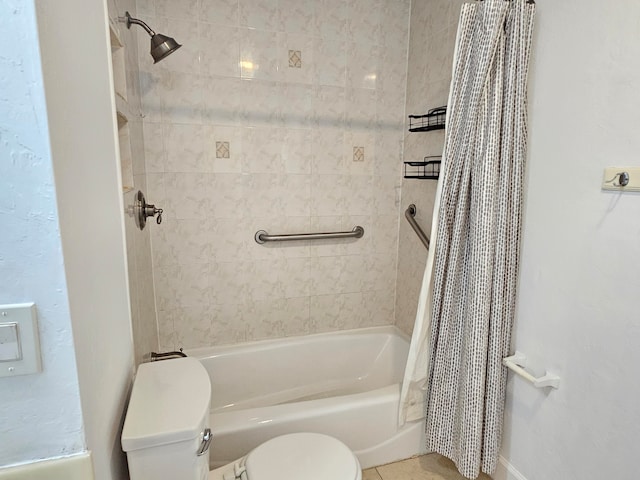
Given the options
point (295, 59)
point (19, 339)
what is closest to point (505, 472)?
point (19, 339)

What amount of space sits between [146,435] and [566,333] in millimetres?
1357

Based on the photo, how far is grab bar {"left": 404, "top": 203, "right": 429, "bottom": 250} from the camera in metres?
2.07

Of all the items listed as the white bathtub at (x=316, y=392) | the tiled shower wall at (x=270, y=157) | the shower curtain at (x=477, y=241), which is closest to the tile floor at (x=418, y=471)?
the white bathtub at (x=316, y=392)

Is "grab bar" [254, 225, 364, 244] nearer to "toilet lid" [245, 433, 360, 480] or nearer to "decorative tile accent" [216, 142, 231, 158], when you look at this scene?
"decorative tile accent" [216, 142, 231, 158]

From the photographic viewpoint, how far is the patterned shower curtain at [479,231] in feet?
4.28

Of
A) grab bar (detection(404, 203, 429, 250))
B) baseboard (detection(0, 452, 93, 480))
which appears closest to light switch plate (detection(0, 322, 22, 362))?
baseboard (detection(0, 452, 93, 480))

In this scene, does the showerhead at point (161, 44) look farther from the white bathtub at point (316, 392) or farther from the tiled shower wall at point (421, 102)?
the white bathtub at point (316, 392)

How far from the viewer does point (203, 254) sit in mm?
2070

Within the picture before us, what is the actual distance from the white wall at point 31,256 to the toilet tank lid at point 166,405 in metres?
0.27

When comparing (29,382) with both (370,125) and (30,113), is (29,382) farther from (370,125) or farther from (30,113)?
(370,125)

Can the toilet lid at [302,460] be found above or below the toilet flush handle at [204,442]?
below

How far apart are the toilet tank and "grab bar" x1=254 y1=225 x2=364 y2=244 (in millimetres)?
1134

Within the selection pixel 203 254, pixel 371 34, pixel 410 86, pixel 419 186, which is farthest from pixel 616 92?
pixel 203 254

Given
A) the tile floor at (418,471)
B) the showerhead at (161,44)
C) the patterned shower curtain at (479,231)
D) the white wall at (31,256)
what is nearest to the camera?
the white wall at (31,256)
